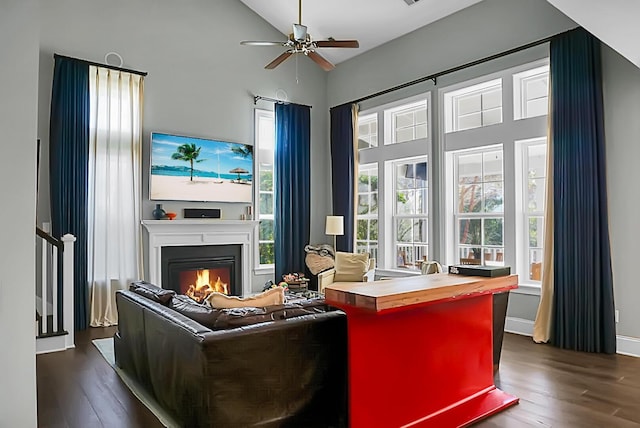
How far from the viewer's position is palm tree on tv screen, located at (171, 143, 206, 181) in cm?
628

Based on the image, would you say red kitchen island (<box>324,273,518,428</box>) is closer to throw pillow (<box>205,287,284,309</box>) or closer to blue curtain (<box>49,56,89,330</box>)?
throw pillow (<box>205,287,284,309</box>)

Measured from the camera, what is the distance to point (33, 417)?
2.18m

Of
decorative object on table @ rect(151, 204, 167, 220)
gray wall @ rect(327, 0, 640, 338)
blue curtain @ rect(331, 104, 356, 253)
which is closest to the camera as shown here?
gray wall @ rect(327, 0, 640, 338)

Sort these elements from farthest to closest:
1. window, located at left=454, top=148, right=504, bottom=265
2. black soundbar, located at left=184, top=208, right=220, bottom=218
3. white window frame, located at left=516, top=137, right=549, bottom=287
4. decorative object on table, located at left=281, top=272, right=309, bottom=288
Answer: 1. decorative object on table, located at left=281, top=272, right=309, bottom=288
2. black soundbar, located at left=184, top=208, right=220, bottom=218
3. window, located at left=454, top=148, right=504, bottom=265
4. white window frame, located at left=516, top=137, right=549, bottom=287

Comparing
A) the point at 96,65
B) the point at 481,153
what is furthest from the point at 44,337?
the point at 481,153

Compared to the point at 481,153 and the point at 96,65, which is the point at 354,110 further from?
the point at 96,65

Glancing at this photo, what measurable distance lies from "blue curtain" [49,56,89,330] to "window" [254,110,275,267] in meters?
2.58

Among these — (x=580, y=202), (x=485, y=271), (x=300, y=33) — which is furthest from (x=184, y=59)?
(x=580, y=202)

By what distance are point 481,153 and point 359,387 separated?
4137 millimetres

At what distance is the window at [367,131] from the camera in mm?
7289

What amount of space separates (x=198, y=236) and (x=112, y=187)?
4.34ft

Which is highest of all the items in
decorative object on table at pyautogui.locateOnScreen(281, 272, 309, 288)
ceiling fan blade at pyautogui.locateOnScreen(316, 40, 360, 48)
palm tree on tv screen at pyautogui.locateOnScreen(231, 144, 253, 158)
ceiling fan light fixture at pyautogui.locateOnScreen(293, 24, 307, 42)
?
ceiling fan light fixture at pyautogui.locateOnScreen(293, 24, 307, 42)

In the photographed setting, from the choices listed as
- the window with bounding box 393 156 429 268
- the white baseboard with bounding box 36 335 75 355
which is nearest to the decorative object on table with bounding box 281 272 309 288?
the window with bounding box 393 156 429 268

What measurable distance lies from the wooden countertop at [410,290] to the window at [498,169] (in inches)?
89.7
